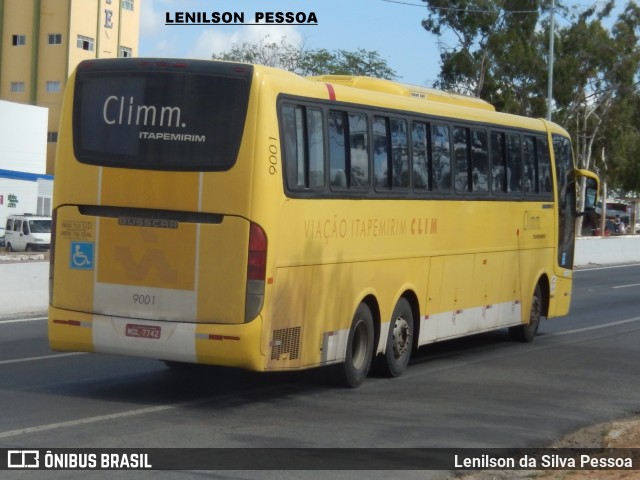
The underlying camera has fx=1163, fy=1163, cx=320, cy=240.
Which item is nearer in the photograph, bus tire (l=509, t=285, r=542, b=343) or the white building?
bus tire (l=509, t=285, r=542, b=343)

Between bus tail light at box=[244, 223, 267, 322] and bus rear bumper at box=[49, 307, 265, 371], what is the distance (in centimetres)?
17

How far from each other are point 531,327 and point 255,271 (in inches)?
339

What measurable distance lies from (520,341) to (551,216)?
2.03 metres

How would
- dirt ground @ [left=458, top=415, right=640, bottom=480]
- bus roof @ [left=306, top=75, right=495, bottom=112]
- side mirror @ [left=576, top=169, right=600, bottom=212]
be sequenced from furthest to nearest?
side mirror @ [left=576, top=169, right=600, bottom=212]
bus roof @ [left=306, top=75, right=495, bottom=112]
dirt ground @ [left=458, top=415, right=640, bottom=480]

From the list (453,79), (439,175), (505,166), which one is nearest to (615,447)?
(439,175)

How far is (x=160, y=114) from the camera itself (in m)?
10.9

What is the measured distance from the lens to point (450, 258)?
14.8 metres

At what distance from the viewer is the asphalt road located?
9.34m

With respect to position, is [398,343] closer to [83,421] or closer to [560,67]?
[83,421]

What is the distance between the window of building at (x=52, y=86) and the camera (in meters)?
75.2

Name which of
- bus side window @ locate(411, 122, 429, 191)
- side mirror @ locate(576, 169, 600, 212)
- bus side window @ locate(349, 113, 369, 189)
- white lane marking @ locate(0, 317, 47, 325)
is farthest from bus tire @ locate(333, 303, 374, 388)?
white lane marking @ locate(0, 317, 47, 325)

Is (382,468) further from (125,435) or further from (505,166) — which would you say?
(505,166)

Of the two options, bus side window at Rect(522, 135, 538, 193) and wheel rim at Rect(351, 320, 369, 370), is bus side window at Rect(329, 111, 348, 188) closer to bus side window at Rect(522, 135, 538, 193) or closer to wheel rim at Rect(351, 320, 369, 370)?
wheel rim at Rect(351, 320, 369, 370)

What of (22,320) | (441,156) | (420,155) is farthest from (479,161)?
(22,320)
